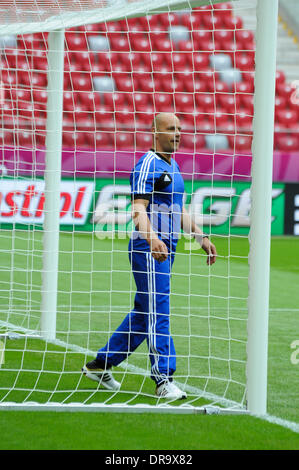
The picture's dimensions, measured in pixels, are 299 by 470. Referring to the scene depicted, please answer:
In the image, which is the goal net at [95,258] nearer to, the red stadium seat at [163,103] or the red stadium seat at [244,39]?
the red stadium seat at [163,103]

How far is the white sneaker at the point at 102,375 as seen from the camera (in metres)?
5.61

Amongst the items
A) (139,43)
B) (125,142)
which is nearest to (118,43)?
(139,43)

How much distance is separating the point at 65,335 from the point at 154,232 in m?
2.72

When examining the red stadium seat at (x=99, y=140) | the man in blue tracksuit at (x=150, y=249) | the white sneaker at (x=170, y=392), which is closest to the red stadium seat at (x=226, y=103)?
the red stadium seat at (x=99, y=140)

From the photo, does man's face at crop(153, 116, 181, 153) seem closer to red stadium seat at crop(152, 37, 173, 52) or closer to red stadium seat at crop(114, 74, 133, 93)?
red stadium seat at crop(114, 74, 133, 93)

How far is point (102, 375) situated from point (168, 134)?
1.47 metres

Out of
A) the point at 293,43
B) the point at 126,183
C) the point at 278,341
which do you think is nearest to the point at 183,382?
the point at 278,341

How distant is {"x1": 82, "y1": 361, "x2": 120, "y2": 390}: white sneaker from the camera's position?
5.61 metres

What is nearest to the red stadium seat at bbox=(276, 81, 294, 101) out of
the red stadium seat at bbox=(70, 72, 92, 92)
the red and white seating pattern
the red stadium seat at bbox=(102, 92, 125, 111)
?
the red and white seating pattern

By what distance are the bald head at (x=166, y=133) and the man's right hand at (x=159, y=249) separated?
64cm

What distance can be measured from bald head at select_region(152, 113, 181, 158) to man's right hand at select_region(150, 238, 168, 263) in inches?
25.3

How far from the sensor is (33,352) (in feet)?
22.1

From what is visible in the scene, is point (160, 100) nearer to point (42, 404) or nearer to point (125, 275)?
point (125, 275)

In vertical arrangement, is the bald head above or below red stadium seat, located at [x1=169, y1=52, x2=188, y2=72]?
below
